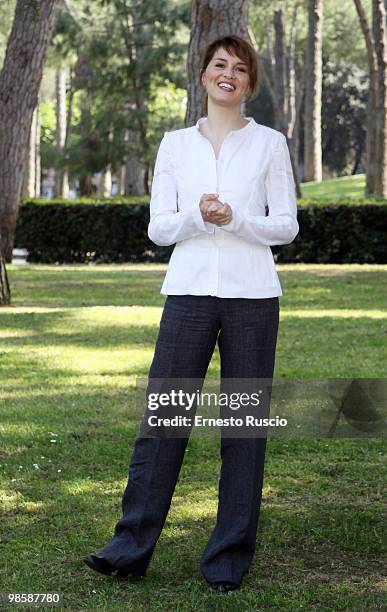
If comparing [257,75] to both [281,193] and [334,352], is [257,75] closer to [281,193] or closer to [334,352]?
[281,193]

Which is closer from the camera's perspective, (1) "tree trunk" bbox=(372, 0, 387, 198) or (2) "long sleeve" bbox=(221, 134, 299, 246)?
(2) "long sleeve" bbox=(221, 134, 299, 246)

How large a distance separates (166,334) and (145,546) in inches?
30.8

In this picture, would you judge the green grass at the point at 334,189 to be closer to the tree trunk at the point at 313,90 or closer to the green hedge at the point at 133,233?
the tree trunk at the point at 313,90

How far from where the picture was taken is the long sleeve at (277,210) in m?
4.18

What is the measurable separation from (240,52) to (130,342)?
663 centimetres

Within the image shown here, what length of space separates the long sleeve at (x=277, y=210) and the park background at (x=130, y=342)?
0.37 metres

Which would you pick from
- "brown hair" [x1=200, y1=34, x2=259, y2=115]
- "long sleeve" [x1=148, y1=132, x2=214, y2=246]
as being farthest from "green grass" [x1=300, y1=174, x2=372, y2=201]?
"long sleeve" [x1=148, y1=132, x2=214, y2=246]

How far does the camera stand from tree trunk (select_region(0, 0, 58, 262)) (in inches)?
683

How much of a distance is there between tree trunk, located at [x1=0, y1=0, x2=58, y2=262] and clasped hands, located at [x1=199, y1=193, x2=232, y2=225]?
40.7 ft

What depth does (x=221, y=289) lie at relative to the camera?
13.8ft

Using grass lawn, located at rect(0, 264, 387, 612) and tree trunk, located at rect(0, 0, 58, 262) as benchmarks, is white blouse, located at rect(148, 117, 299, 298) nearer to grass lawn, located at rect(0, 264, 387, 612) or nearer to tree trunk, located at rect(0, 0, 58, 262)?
grass lawn, located at rect(0, 264, 387, 612)

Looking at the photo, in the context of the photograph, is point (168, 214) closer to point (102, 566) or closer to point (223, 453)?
point (223, 453)

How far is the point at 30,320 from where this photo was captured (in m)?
12.3

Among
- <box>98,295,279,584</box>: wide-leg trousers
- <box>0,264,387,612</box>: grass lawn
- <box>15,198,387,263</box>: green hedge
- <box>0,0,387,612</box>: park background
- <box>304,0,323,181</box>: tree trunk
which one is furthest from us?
<box>304,0,323,181</box>: tree trunk
